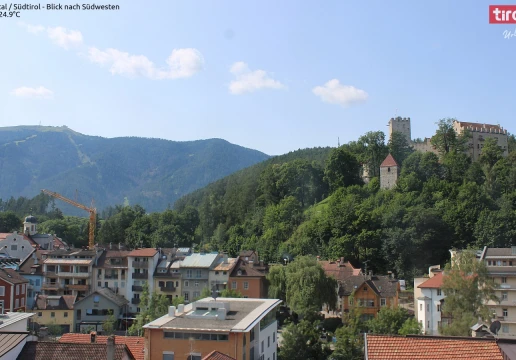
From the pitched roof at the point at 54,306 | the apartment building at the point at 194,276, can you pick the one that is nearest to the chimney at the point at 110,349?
the pitched roof at the point at 54,306

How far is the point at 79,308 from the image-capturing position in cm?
5688

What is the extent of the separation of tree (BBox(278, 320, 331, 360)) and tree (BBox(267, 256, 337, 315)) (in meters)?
10.1

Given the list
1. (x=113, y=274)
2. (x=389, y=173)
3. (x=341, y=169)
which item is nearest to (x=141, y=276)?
(x=113, y=274)

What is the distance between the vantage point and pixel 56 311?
55.3m

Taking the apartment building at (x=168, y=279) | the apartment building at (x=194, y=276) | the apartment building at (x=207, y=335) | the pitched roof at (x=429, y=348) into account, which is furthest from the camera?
the apartment building at (x=168, y=279)

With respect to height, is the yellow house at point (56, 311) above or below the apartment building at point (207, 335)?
below

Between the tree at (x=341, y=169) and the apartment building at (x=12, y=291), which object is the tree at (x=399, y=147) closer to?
the tree at (x=341, y=169)

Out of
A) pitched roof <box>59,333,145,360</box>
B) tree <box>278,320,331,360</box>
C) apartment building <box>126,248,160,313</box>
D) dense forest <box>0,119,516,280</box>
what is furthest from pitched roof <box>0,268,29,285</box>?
dense forest <box>0,119,516,280</box>

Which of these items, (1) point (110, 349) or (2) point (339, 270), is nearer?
(1) point (110, 349)

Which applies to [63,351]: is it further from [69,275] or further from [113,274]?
[69,275]

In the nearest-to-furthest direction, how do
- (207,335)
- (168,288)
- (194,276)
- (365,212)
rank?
(207,335) → (194,276) → (168,288) → (365,212)

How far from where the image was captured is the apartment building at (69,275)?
209 feet

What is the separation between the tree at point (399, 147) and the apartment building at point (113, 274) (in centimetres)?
5648

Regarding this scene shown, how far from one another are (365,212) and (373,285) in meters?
30.8
